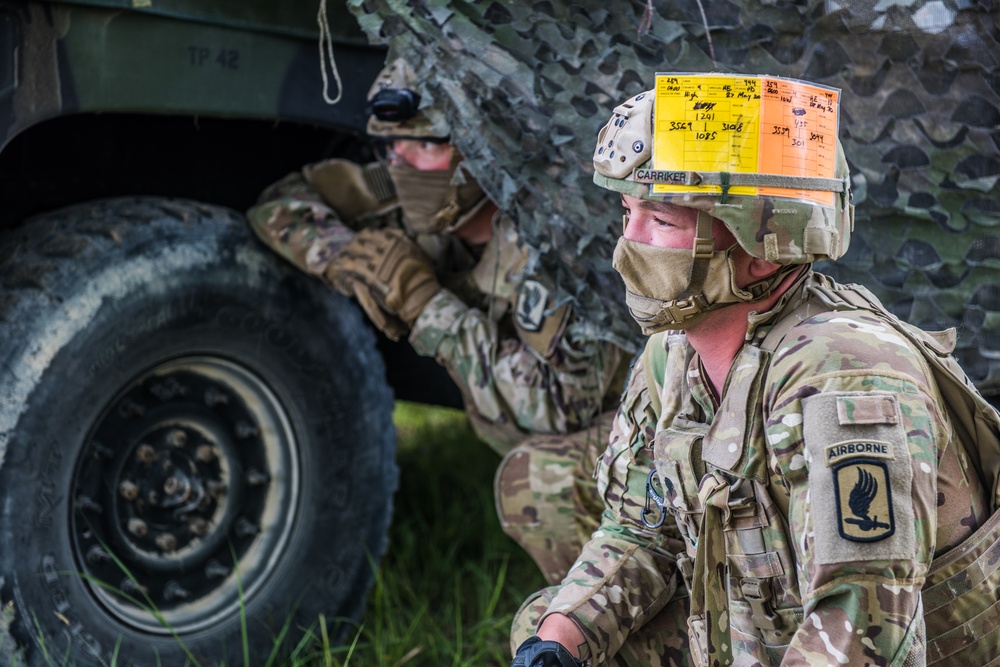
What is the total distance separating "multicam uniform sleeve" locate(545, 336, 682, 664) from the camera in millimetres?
1804

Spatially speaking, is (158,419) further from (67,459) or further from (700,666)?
(700,666)

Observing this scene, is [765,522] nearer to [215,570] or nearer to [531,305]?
[531,305]

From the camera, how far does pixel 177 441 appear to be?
2479 mm

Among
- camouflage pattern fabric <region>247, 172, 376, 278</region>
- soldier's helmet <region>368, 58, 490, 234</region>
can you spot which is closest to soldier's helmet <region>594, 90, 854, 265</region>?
soldier's helmet <region>368, 58, 490, 234</region>

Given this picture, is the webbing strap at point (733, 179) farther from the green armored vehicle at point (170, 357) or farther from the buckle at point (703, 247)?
the green armored vehicle at point (170, 357)

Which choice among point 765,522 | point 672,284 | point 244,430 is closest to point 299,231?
point 244,430

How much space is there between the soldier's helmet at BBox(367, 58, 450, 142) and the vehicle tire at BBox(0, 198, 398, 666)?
1.36 feet

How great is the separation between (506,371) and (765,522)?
1252 mm

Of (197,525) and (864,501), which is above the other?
(864,501)

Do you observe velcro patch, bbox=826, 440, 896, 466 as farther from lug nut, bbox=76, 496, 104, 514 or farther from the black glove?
lug nut, bbox=76, 496, 104, 514

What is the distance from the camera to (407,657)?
2588 mm

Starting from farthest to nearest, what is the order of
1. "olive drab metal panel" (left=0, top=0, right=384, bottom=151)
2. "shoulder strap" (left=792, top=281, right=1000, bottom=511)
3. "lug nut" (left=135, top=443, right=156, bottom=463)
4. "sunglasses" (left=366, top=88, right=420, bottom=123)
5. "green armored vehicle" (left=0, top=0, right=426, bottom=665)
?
"sunglasses" (left=366, top=88, right=420, bottom=123), "lug nut" (left=135, top=443, right=156, bottom=463), "green armored vehicle" (left=0, top=0, right=426, bottom=665), "olive drab metal panel" (left=0, top=0, right=384, bottom=151), "shoulder strap" (left=792, top=281, right=1000, bottom=511)

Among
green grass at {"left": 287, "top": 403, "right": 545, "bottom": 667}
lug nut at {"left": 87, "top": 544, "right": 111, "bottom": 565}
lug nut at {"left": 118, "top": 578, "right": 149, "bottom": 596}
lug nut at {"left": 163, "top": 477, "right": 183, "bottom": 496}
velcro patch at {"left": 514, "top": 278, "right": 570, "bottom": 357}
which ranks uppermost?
velcro patch at {"left": 514, "top": 278, "right": 570, "bottom": 357}

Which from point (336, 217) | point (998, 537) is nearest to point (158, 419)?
point (336, 217)
